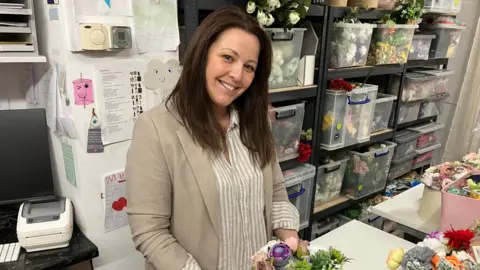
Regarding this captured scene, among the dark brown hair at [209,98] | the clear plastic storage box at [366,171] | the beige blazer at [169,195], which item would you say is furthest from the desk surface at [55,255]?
the clear plastic storage box at [366,171]

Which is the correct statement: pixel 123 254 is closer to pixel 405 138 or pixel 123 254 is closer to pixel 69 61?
pixel 69 61

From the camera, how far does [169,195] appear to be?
1.16m

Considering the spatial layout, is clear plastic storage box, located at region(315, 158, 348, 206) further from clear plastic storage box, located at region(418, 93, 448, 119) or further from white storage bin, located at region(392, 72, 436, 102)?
clear plastic storage box, located at region(418, 93, 448, 119)

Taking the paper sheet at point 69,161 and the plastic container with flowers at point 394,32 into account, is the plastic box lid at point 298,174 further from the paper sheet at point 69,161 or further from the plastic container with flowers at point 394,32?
the paper sheet at point 69,161

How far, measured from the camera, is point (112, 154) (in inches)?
57.5

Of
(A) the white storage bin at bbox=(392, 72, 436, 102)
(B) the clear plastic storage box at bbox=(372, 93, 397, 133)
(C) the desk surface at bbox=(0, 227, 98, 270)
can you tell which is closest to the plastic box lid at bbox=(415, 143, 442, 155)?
(A) the white storage bin at bbox=(392, 72, 436, 102)

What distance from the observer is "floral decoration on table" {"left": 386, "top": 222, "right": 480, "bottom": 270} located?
3.12 feet

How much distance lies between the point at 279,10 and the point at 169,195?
1.04 meters

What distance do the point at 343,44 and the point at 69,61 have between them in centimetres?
148

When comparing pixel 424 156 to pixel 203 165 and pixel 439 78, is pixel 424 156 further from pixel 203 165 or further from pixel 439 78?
pixel 203 165

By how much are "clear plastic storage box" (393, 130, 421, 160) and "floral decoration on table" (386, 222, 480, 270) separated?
1.83 meters

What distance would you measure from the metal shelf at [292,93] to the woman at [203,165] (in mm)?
555

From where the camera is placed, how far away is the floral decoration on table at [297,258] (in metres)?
0.88

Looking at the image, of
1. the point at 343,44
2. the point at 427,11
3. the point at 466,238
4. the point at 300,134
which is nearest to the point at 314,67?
the point at 343,44
